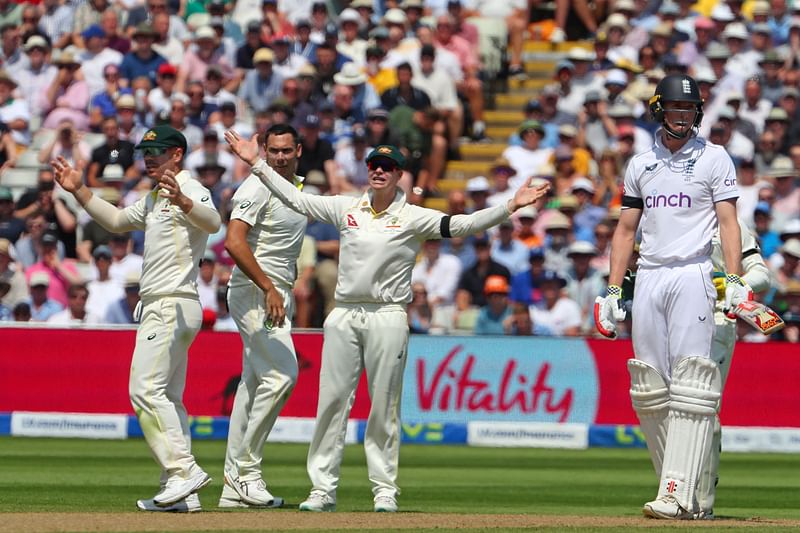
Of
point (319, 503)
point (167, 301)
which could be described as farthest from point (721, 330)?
point (167, 301)

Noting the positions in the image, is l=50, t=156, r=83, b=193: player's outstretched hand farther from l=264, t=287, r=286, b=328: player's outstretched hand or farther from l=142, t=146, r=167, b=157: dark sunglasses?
l=264, t=287, r=286, b=328: player's outstretched hand

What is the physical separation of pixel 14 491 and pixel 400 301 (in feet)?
11.0

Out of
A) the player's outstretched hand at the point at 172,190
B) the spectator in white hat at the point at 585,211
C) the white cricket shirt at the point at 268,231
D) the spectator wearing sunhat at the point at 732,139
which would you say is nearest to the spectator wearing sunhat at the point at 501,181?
the spectator in white hat at the point at 585,211

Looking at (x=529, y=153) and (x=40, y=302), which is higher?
(x=529, y=153)

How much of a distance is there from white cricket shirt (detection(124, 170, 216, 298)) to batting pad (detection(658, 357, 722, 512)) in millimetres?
2999

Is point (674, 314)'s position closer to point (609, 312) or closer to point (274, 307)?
point (609, 312)

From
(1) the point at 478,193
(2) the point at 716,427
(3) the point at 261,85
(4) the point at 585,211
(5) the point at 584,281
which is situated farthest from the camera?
(3) the point at 261,85

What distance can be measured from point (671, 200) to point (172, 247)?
3020mm

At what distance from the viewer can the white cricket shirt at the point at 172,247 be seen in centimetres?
1030

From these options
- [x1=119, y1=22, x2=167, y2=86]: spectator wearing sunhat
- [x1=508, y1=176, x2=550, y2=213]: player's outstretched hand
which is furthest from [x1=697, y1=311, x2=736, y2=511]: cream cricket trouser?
[x1=119, y1=22, x2=167, y2=86]: spectator wearing sunhat

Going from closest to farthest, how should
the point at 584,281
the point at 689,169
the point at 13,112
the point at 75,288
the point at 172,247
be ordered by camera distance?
the point at 689,169, the point at 172,247, the point at 584,281, the point at 75,288, the point at 13,112

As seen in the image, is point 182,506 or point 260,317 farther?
point 260,317

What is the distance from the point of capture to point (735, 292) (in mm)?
9562

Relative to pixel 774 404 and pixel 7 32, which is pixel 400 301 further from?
pixel 7 32
